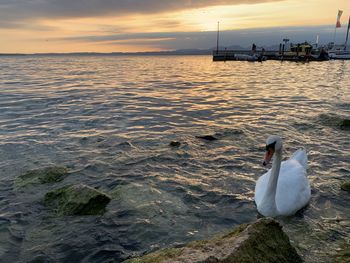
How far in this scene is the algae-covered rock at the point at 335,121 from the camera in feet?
49.8

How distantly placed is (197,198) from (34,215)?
3.84m

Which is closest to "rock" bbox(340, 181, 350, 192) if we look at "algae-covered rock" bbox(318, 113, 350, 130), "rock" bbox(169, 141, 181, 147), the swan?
the swan

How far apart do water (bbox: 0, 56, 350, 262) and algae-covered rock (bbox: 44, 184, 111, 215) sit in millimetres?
209

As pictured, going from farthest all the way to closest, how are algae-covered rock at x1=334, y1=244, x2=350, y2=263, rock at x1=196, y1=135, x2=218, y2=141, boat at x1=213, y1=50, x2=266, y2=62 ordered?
boat at x1=213, y1=50, x2=266, y2=62 < rock at x1=196, y1=135, x2=218, y2=141 < algae-covered rock at x1=334, y1=244, x2=350, y2=263

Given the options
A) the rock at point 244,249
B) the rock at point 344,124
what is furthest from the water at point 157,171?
the rock at point 244,249

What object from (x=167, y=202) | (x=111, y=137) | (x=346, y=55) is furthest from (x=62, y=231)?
(x=346, y=55)

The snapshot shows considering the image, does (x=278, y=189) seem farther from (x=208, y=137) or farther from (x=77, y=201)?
(x=208, y=137)

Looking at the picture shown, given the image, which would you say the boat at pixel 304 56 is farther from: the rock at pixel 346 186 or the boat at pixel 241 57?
the rock at pixel 346 186

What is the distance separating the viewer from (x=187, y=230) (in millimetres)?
7078

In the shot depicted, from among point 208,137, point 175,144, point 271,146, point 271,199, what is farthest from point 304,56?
point 271,199

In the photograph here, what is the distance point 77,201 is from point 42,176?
2.55 m

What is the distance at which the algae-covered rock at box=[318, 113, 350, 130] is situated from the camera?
15172 mm

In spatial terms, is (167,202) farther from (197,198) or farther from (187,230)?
(187,230)

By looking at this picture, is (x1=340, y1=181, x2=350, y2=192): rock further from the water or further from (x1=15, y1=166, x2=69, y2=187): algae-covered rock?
(x1=15, y1=166, x2=69, y2=187): algae-covered rock
